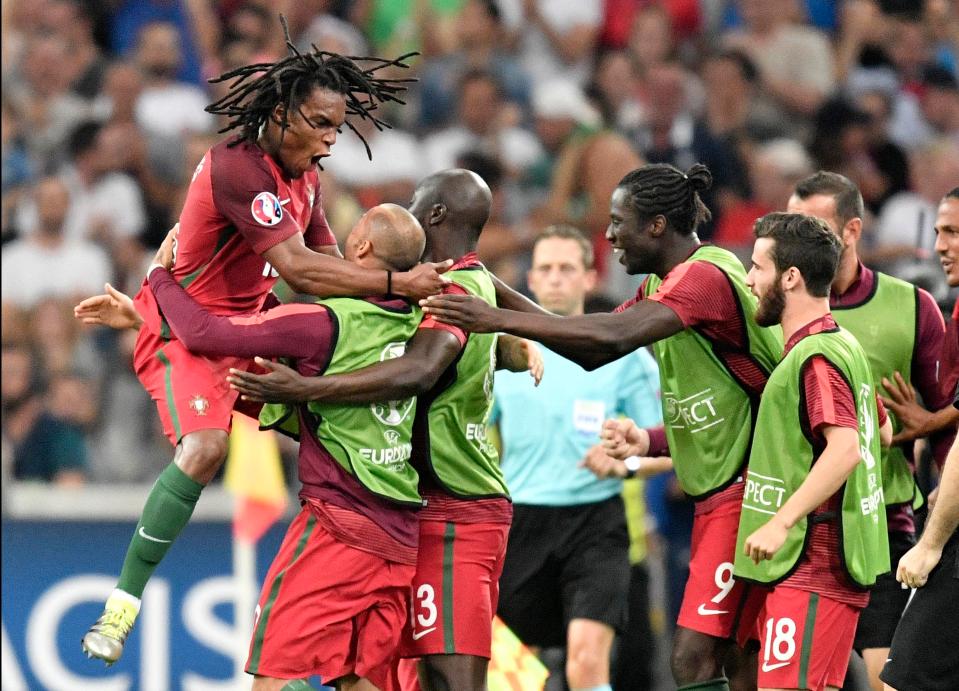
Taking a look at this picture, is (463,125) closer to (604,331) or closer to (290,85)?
(290,85)

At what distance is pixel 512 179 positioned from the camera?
428 inches

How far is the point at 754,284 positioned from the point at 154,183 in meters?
6.29

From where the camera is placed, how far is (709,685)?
201 inches

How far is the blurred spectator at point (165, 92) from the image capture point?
34.4 ft

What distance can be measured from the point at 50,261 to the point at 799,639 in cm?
Answer: 650

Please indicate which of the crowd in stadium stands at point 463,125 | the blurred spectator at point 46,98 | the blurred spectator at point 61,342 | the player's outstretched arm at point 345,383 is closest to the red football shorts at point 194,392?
the player's outstretched arm at point 345,383

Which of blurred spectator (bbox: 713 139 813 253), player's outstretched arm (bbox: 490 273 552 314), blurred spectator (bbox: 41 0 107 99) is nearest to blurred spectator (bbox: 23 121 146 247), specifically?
blurred spectator (bbox: 41 0 107 99)

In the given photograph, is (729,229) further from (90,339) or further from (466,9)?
(90,339)

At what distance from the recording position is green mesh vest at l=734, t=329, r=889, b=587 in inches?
192

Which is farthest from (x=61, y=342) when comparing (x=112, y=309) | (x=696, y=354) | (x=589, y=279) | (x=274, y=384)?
(x=696, y=354)

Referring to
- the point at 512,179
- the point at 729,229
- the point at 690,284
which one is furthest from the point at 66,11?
the point at 690,284

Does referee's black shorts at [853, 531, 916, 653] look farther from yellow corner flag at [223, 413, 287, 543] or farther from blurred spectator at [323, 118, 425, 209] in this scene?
blurred spectator at [323, 118, 425, 209]

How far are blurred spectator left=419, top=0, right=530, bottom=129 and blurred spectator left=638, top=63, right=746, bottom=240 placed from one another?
99 centimetres

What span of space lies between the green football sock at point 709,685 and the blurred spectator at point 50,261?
19.2ft
